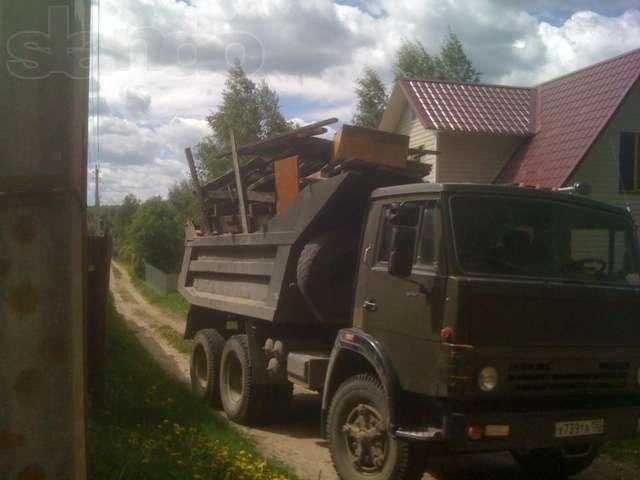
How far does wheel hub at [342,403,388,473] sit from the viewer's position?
5629mm

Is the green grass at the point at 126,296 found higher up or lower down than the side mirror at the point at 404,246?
lower down

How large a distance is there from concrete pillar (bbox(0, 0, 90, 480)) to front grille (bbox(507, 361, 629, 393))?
3.26 m

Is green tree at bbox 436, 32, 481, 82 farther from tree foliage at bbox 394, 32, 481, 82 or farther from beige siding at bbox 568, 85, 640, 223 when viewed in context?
beige siding at bbox 568, 85, 640, 223

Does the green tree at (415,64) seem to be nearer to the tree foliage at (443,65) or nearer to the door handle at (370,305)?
the tree foliage at (443,65)

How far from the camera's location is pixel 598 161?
17.0m

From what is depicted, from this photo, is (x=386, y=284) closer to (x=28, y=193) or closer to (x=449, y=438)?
(x=449, y=438)

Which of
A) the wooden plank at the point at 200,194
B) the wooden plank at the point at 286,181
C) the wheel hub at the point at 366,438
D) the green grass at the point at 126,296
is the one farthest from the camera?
the green grass at the point at 126,296

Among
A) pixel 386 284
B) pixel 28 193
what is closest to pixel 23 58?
pixel 28 193

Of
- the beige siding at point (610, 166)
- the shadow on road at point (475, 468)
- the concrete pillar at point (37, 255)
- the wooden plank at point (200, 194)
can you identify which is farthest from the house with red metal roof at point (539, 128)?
the concrete pillar at point (37, 255)

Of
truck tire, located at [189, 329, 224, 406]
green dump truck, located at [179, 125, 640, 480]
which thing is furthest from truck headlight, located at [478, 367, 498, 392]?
truck tire, located at [189, 329, 224, 406]

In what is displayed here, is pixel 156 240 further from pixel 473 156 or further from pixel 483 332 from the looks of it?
pixel 483 332

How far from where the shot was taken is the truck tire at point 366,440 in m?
5.36

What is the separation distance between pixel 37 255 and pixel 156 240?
4326cm

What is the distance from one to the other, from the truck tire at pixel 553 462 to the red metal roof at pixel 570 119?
10.3 meters
